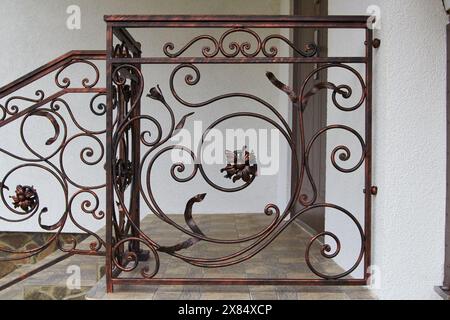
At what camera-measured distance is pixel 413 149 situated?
180 centimetres

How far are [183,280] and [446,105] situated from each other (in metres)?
1.18

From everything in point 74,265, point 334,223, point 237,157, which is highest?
point 237,157

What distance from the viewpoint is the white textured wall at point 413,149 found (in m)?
1.79

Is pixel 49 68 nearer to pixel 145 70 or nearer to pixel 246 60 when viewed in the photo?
pixel 246 60

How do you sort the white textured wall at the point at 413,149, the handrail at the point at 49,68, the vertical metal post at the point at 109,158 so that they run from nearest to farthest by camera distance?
the white textured wall at the point at 413,149 < the vertical metal post at the point at 109,158 < the handrail at the point at 49,68

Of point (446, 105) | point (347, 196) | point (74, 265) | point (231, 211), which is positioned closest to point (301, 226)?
point (231, 211)

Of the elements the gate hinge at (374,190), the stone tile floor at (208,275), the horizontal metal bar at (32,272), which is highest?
the gate hinge at (374,190)

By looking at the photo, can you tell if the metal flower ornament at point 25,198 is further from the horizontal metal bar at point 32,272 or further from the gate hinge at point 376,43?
the gate hinge at point 376,43

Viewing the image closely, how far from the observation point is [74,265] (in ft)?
8.23

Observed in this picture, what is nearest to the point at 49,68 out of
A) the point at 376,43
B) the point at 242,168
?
the point at 242,168

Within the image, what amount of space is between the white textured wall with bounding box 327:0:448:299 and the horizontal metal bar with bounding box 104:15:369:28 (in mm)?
163

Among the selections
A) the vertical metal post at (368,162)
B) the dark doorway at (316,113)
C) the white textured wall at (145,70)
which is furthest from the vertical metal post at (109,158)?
the white textured wall at (145,70)

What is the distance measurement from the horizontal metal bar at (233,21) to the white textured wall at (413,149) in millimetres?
163
